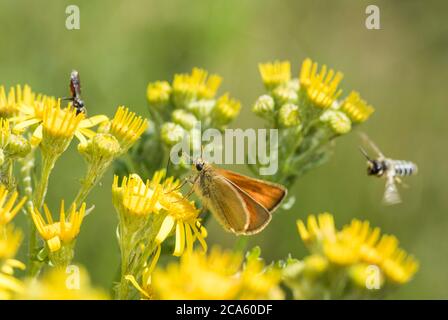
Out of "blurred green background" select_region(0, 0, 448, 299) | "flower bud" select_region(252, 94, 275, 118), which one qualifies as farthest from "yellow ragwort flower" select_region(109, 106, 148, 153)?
"blurred green background" select_region(0, 0, 448, 299)

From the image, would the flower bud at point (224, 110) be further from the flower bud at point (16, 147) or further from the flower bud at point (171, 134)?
the flower bud at point (16, 147)

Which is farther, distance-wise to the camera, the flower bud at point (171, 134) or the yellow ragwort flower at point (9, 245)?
the flower bud at point (171, 134)

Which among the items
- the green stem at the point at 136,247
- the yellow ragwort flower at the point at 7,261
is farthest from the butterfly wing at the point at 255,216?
the yellow ragwort flower at the point at 7,261

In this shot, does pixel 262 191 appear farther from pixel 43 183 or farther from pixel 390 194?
pixel 390 194

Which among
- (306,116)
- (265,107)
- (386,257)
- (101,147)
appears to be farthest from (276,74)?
(386,257)

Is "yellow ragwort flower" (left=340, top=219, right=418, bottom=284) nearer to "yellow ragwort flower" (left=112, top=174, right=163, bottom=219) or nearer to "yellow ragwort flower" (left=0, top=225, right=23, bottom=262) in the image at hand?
"yellow ragwort flower" (left=112, top=174, right=163, bottom=219)

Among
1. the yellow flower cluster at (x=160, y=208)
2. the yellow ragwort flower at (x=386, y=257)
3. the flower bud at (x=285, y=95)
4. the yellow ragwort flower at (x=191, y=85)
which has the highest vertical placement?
the yellow ragwort flower at (x=191, y=85)
